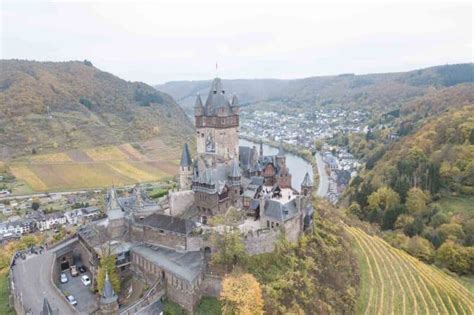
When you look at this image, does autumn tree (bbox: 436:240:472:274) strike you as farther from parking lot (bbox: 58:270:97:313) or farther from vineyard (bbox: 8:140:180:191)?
vineyard (bbox: 8:140:180:191)

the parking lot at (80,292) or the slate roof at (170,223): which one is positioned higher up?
the slate roof at (170,223)

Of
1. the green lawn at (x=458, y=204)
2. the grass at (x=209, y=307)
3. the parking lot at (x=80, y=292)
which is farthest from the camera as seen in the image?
the green lawn at (x=458, y=204)

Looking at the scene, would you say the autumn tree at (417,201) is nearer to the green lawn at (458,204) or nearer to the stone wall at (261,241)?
the green lawn at (458,204)

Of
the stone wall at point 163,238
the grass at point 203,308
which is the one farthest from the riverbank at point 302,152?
the grass at point 203,308

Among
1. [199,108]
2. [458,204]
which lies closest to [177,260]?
[199,108]

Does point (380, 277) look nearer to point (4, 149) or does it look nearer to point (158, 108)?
point (4, 149)

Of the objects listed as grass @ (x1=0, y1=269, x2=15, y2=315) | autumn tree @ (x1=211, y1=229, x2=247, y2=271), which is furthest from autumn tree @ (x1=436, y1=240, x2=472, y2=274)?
grass @ (x1=0, y1=269, x2=15, y2=315)
